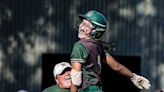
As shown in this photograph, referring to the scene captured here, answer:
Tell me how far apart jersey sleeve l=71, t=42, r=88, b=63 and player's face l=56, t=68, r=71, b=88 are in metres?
0.32

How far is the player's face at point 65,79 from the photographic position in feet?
14.7

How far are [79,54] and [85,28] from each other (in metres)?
0.23

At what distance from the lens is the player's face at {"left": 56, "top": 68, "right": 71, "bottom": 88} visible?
4473 millimetres

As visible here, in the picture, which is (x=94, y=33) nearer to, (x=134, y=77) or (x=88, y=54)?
(x=88, y=54)

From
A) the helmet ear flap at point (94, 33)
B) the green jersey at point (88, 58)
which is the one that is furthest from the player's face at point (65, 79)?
the helmet ear flap at point (94, 33)

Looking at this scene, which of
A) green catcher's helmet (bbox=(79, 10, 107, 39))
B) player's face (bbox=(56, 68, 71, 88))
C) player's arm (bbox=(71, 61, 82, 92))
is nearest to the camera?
player's arm (bbox=(71, 61, 82, 92))

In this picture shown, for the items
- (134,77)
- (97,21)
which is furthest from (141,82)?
(97,21)

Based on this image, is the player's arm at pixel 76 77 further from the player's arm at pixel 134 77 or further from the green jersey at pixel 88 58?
the player's arm at pixel 134 77

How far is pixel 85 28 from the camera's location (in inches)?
169

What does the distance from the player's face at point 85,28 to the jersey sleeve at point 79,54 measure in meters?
0.12

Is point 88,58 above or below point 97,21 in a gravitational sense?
below

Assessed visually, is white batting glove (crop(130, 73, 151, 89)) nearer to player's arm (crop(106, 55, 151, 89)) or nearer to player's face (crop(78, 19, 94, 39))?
player's arm (crop(106, 55, 151, 89))

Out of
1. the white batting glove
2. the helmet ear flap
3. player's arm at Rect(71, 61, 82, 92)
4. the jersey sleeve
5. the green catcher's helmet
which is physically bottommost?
the white batting glove

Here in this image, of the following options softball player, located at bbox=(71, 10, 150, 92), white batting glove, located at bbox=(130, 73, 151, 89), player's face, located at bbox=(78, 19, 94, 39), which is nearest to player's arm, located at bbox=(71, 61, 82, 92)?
softball player, located at bbox=(71, 10, 150, 92)
